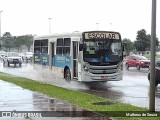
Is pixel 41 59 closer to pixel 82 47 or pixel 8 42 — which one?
pixel 82 47

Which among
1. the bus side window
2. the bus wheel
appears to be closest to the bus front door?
the bus wheel

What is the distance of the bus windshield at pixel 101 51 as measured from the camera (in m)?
20.1

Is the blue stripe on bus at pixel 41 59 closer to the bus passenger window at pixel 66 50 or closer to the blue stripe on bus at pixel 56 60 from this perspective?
the blue stripe on bus at pixel 56 60

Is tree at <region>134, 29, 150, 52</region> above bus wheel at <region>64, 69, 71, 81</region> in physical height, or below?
above

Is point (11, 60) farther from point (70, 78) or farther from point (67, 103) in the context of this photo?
point (67, 103)

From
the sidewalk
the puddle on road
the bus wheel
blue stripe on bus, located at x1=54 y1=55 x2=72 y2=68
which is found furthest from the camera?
blue stripe on bus, located at x1=54 y1=55 x2=72 y2=68

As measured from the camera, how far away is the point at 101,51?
20.3 meters

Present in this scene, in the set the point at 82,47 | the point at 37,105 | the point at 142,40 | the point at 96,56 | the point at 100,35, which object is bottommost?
the point at 37,105

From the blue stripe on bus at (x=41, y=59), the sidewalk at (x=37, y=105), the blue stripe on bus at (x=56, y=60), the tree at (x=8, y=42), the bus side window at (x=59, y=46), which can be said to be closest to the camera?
the sidewalk at (x=37, y=105)

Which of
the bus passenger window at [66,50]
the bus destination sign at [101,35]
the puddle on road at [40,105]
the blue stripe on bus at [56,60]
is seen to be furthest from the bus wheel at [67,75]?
the puddle on road at [40,105]

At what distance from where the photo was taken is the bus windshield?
20.1 meters

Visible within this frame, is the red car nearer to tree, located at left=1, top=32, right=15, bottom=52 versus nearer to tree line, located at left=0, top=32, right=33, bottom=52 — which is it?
tree line, located at left=0, top=32, right=33, bottom=52

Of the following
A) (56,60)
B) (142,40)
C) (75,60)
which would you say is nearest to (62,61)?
(56,60)

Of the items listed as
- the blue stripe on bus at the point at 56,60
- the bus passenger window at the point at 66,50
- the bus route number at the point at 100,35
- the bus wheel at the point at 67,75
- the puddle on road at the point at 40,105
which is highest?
the bus route number at the point at 100,35
